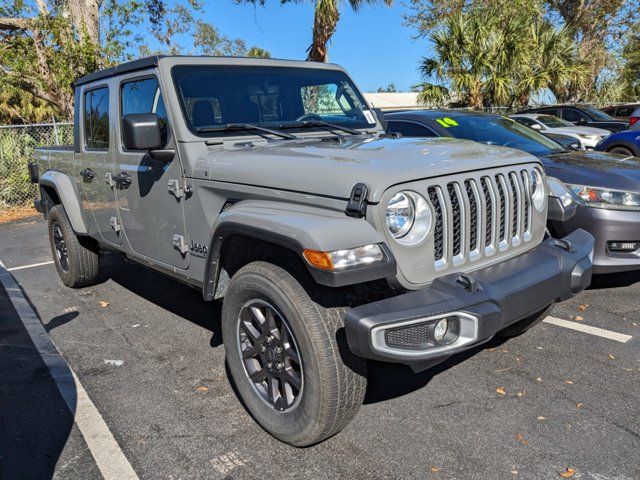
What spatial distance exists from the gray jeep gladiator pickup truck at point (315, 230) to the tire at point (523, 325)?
0.02 meters

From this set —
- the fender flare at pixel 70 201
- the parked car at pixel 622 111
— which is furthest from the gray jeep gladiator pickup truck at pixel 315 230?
the parked car at pixel 622 111

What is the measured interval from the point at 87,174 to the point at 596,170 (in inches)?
176

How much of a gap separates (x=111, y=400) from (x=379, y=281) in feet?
6.28

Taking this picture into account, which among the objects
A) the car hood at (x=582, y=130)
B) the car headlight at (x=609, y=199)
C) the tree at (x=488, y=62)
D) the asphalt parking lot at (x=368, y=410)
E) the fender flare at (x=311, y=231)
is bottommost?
the asphalt parking lot at (x=368, y=410)

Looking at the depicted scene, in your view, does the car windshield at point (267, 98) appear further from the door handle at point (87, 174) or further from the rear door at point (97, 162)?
the door handle at point (87, 174)

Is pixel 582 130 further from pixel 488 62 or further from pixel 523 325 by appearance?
pixel 523 325

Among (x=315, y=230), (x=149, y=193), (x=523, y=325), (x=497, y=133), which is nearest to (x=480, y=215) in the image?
(x=315, y=230)

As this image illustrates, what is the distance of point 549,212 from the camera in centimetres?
348

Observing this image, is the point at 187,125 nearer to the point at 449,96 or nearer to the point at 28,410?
the point at 28,410

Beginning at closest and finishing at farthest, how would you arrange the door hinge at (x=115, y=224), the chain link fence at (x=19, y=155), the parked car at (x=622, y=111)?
the door hinge at (x=115, y=224) < the chain link fence at (x=19, y=155) < the parked car at (x=622, y=111)

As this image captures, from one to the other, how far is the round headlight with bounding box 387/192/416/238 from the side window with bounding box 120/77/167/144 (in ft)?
5.80

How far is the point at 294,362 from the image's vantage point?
9.40 feet

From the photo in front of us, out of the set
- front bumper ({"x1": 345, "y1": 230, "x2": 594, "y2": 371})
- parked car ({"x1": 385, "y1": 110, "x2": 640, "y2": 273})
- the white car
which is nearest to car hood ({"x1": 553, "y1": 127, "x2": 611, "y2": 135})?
the white car

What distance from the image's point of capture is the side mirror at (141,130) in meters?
3.33
